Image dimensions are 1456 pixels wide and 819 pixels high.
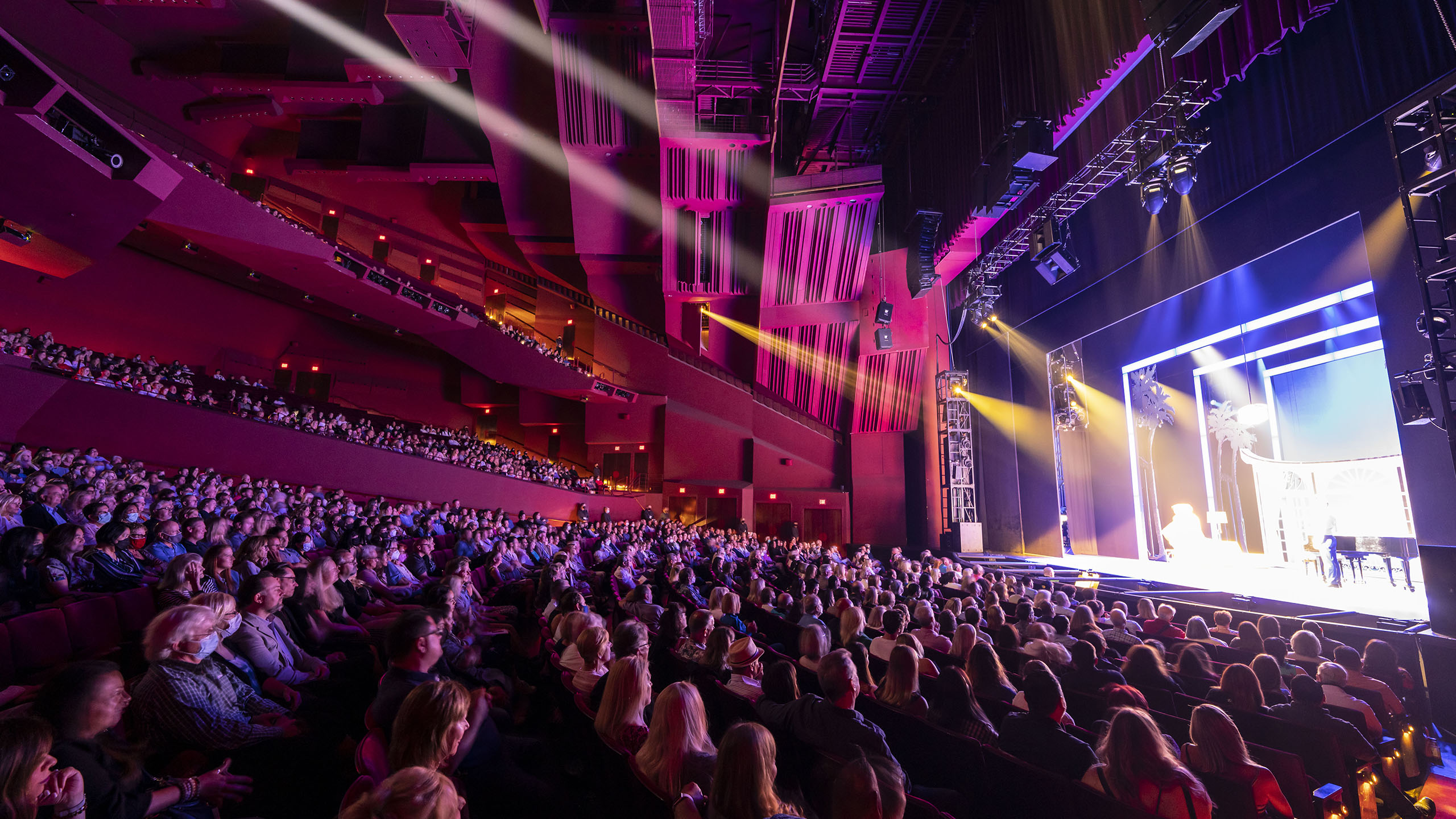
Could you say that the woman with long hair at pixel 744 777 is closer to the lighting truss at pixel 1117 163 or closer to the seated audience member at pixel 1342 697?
the seated audience member at pixel 1342 697

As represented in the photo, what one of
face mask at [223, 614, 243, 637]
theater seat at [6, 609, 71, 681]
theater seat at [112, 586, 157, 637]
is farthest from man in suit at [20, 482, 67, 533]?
face mask at [223, 614, 243, 637]

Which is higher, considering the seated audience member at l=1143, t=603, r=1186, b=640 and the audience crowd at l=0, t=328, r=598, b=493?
the audience crowd at l=0, t=328, r=598, b=493

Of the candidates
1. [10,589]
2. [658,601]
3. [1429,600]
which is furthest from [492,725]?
[1429,600]

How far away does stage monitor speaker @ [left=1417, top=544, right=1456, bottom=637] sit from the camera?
519cm

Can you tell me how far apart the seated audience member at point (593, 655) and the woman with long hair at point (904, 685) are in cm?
134

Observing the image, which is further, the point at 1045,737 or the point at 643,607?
the point at 643,607

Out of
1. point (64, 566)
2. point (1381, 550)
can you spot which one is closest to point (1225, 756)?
A: point (64, 566)

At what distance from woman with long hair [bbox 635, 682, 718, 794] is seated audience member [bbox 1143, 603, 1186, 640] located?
4.71m

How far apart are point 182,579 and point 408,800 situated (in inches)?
117

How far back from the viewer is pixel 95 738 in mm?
1875

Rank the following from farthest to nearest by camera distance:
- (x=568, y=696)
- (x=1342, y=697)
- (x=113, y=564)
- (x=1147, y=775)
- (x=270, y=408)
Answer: (x=270, y=408) → (x=113, y=564) → (x=1342, y=697) → (x=568, y=696) → (x=1147, y=775)

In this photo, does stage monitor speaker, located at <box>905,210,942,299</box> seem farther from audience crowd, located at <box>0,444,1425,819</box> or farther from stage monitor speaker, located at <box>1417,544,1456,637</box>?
stage monitor speaker, located at <box>1417,544,1456,637</box>

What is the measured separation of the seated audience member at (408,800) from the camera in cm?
124

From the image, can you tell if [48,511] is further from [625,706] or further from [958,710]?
[958,710]
